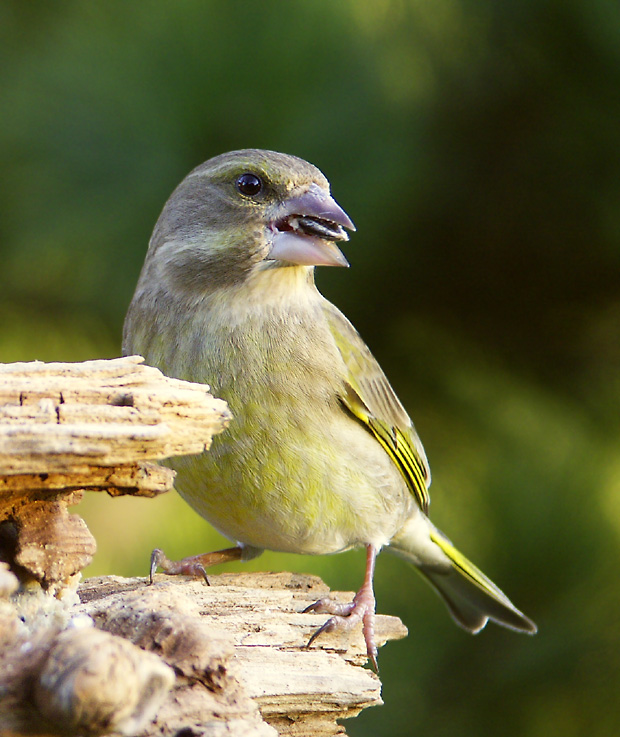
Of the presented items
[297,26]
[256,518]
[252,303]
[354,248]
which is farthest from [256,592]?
[297,26]

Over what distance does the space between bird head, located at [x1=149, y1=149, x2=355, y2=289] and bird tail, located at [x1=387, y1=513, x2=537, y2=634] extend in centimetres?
107

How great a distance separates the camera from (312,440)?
2541 mm

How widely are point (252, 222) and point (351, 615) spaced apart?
1.05m

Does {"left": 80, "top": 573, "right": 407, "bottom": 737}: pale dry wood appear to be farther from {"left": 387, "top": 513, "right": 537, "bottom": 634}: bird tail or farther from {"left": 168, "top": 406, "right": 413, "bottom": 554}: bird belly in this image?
{"left": 387, "top": 513, "right": 537, "bottom": 634}: bird tail

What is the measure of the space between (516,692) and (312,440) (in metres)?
1.04

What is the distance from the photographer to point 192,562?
278cm

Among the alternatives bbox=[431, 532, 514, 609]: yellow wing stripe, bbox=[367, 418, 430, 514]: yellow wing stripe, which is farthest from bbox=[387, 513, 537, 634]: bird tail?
bbox=[367, 418, 430, 514]: yellow wing stripe

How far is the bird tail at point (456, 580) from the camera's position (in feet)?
10.0

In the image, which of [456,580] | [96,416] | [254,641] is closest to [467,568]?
[456,580]

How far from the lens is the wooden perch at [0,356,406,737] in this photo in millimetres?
1151

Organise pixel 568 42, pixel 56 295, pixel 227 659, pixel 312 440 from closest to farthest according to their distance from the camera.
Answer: pixel 227 659 < pixel 312 440 < pixel 568 42 < pixel 56 295

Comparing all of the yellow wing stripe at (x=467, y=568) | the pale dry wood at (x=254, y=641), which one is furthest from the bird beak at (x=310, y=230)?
the yellow wing stripe at (x=467, y=568)

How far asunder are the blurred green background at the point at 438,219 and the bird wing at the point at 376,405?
117 millimetres

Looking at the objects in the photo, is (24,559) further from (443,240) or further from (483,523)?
(483,523)
